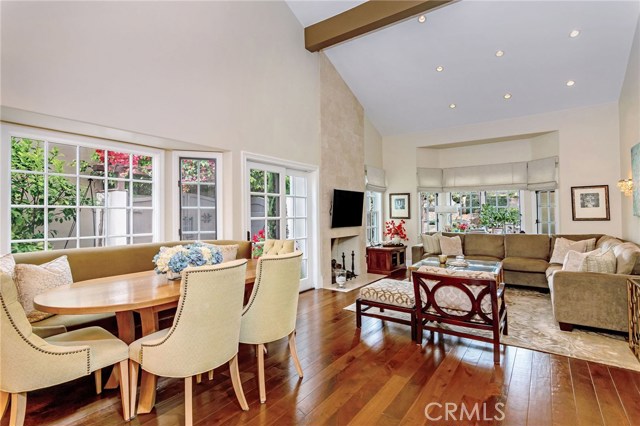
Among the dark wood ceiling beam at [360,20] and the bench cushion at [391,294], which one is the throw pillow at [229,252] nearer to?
the bench cushion at [391,294]

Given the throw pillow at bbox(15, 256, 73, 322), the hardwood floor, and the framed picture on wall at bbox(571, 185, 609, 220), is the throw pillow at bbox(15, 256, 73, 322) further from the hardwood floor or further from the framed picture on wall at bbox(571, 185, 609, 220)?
the framed picture on wall at bbox(571, 185, 609, 220)

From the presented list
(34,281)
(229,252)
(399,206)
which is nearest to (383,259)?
(399,206)

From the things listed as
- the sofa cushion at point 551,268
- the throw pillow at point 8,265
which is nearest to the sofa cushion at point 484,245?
the sofa cushion at point 551,268

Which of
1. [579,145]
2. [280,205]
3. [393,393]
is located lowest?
[393,393]

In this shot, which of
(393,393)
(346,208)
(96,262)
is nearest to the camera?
(393,393)

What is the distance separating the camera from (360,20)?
4719 millimetres

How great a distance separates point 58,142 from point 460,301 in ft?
13.9

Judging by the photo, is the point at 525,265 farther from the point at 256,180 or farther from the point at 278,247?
the point at 256,180

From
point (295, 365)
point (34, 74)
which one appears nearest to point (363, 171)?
point (295, 365)

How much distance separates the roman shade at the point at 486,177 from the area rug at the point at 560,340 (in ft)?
11.7

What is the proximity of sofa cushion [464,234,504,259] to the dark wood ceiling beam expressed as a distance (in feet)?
13.7

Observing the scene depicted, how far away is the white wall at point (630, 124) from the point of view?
4.27m

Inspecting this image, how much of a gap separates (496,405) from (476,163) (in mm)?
6387

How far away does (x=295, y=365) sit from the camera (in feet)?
8.32
